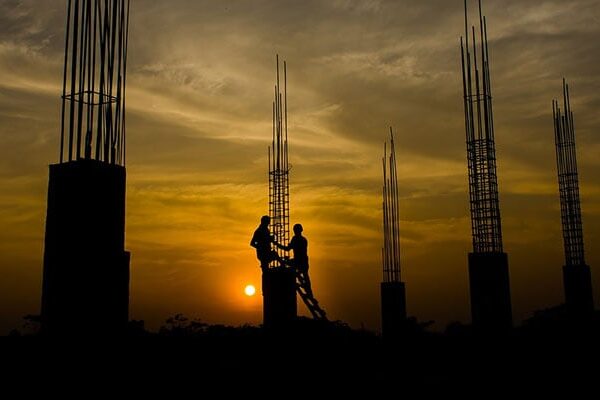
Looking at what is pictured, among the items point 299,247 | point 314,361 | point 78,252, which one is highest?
point 299,247

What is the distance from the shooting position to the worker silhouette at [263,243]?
13.9 meters

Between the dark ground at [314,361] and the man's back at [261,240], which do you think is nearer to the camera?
the dark ground at [314,361]

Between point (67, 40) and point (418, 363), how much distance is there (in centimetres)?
797

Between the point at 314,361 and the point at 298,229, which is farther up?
the point at 298,229

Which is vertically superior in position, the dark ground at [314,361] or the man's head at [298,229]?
the man's head at [298,229]

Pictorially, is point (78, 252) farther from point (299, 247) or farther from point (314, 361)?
point (299, 247)

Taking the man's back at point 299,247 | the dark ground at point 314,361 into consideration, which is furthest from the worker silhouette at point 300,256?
the dark ground at point 314,361

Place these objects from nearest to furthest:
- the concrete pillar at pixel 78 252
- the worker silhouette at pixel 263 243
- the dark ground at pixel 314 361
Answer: the concrete pillar at pixel 78 252
the dark ground at pixel 314 361
the worker silhouette at pixel 263 243

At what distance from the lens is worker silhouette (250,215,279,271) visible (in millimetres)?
13914

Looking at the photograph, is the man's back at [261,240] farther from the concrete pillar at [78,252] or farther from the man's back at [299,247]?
the concrete pillar at [78,252]

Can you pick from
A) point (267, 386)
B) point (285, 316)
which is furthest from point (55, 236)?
point (285, 316)

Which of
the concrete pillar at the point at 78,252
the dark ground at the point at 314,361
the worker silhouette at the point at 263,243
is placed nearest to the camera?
the concrete pillar at the point at 78,252

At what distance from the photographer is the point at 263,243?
14.0 meters

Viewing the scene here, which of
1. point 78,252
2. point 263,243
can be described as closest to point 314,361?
point 263,243
